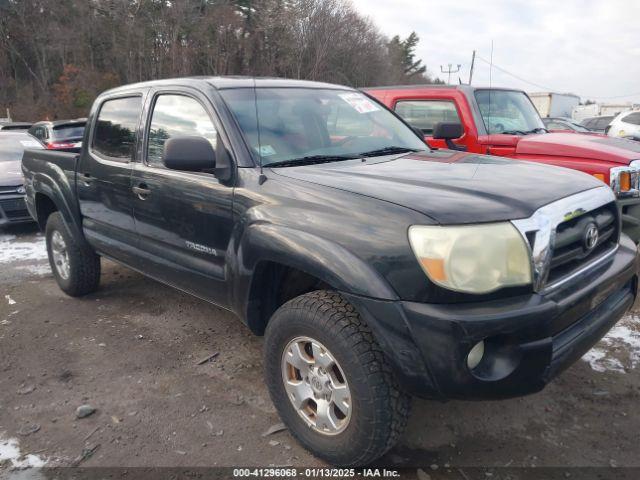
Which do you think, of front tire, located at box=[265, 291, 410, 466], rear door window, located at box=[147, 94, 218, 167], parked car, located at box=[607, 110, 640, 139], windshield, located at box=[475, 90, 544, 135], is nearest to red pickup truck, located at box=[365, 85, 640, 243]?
windshield, located at box=[475, 90, 544, 135]

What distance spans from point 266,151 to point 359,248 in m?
0.99

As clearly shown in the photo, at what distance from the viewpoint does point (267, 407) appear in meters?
2.91

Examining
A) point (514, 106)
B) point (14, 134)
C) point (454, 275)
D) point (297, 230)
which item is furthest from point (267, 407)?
point (14, 134)

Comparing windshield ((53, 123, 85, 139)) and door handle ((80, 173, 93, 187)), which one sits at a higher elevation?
windshield ((53, 123, 85, 139))

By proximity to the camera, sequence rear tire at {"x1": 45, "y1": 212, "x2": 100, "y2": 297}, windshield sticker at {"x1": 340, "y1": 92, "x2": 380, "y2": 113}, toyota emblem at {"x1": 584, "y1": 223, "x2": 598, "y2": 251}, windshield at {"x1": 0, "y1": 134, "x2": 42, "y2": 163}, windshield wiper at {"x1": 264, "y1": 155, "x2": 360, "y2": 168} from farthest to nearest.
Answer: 1. windshield at {"x1": 0, "y1": 134, "x2": 42, "y2": 163}
2. rear tire at {"x1": 45, "y1": 212, "x2": 100, "y2": 297}
3. windshield sticker at {"x1": 340, "y1": 92, "x2": 380, "y2": 113}
4. windshield wiper at {"x1": 264, "y1": 155, "x2": 360, "y2": 168}
5. toyota emblem at {"x1": 584, "y1": 223, "x2": 598, "y2": 251}

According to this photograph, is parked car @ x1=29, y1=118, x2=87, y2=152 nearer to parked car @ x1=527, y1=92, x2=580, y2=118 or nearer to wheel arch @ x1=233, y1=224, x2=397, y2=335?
wheel arch @ x1=233, y1=224, x2=397, y2=335

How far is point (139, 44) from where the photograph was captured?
33312 millimetres

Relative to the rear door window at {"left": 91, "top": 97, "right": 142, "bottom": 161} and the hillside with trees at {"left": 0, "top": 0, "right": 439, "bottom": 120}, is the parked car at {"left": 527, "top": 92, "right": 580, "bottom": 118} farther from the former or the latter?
the rear door window at {"left": 91, "top": 97, "right": 142, "bottom": 161}

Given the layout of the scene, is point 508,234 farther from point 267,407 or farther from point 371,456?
point 267,407

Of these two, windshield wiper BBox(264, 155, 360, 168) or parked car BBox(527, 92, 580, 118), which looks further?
parked car BBox(527, 92, 580, 118)

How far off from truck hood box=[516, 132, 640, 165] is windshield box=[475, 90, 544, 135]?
35 cm

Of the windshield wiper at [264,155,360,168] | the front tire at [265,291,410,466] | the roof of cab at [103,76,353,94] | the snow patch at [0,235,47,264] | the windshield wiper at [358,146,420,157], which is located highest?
the roof of cab at [103,76,353,94]

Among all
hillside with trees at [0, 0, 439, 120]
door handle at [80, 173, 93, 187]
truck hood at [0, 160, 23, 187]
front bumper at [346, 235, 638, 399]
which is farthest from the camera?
hillside with trees at [0, 0, 439, 120]

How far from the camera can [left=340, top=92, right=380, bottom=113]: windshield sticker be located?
3514mm
